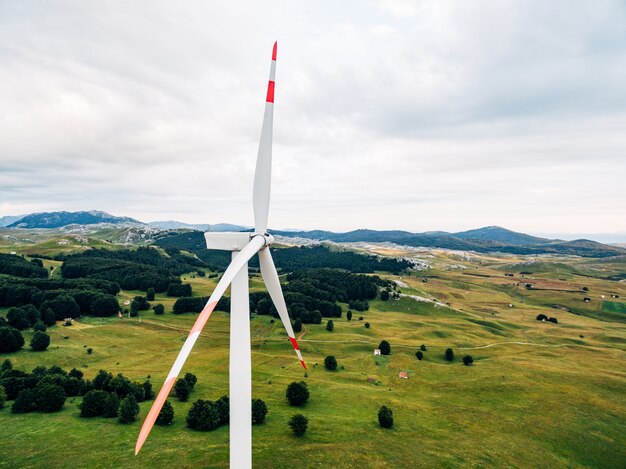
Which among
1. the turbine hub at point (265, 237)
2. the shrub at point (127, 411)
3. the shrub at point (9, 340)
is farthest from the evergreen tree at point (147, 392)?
the turbine hub at point (265, 237)

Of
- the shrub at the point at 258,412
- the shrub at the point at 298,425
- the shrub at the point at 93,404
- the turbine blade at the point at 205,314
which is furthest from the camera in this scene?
the shrub at the point at 258,412

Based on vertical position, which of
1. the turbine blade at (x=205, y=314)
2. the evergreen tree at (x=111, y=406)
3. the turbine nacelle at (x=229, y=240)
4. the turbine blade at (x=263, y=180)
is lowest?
the evergreen tree at (x=111, y=406)

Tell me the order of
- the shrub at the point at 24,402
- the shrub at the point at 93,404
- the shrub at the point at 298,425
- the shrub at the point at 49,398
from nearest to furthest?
the shrub at the point at 298,425 < the shrub at the point at 93,404 < the shrub at the point at 24,402 < the shrub at the point at 49,398

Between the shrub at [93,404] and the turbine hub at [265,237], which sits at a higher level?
the turbine hub at [265,237]

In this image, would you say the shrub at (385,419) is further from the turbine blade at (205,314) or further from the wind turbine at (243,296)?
the turbine blade at (205,314)

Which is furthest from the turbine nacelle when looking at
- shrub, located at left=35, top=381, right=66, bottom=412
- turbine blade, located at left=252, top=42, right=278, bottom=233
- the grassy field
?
shrub, located at left=35, top=381, right=66, bottom=412

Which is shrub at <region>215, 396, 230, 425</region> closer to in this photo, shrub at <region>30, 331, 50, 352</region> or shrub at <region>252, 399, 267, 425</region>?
shrub at <region>252, 399, 267, 425</region>

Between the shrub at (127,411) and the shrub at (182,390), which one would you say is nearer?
the shrub at (127,411)
